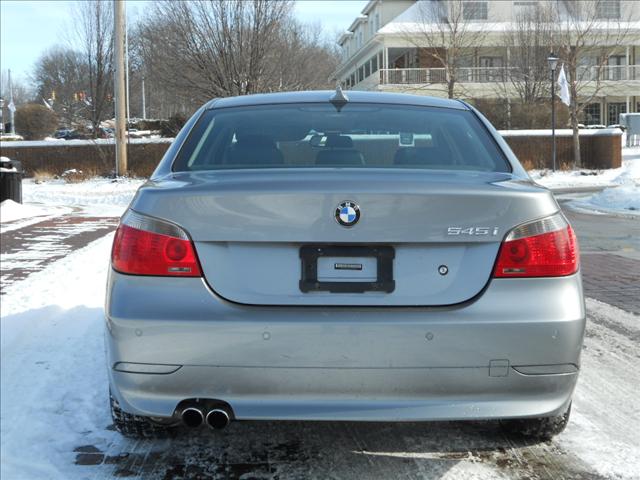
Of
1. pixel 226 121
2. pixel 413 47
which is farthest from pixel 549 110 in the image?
pixel 226 121

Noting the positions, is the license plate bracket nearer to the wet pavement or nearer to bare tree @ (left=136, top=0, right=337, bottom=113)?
the wet pavement

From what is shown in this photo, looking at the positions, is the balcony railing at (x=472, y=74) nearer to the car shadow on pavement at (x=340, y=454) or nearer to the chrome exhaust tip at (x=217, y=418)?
the car shadow on pavement at (x=340, y=454)

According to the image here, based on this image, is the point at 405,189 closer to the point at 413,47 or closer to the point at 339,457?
the point at 339,457

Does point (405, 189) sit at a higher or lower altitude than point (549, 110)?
lower

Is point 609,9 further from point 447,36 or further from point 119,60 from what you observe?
point 119,60

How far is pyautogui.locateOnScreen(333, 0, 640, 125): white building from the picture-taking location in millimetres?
42469

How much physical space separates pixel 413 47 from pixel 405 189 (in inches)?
1759

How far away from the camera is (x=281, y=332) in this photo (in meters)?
2.76

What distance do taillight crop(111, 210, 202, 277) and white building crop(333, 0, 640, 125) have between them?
4016 centimetres

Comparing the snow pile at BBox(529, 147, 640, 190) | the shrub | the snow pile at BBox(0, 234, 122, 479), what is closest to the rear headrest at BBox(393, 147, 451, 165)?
the snow pile at BBox(0, 234, 122, 479)

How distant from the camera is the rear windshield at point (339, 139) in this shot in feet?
11.8

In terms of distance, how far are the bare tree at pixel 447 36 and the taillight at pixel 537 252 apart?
37557mm

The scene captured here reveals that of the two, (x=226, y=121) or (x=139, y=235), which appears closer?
(x=139, y=235)

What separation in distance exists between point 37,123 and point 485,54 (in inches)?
1307
